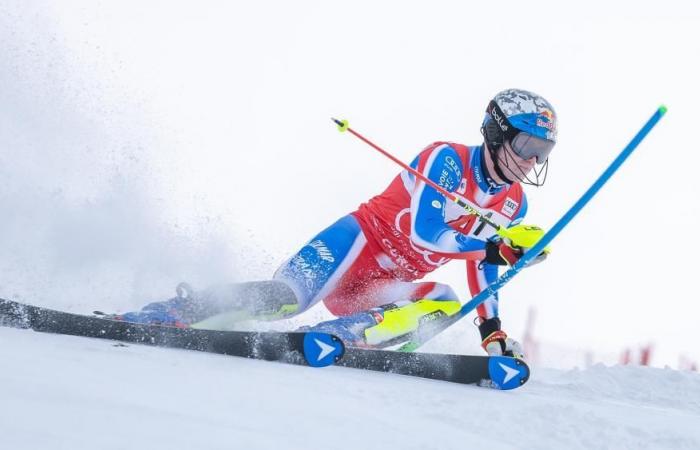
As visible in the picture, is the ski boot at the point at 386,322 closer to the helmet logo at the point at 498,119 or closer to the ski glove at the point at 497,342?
the ski glove at the point at 497,342

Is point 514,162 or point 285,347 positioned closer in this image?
point 285,347

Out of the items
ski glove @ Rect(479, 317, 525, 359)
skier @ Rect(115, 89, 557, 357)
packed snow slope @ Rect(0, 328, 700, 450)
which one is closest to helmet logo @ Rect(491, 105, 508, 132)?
skier @ Rect(115, 89, 557, 357)

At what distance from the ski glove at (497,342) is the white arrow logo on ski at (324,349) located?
4.31 feet

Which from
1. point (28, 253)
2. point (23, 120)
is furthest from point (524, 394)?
point (23, 120)

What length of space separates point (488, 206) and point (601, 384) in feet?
4.23

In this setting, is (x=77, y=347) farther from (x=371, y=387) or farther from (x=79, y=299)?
(x=79, y=299)

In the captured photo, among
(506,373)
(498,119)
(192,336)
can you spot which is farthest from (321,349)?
(498,119)

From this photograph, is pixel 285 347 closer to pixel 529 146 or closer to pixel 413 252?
pixel 413 252

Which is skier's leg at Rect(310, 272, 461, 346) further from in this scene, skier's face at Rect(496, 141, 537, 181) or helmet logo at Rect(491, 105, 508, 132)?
helmet logo at Rect(491, 105, 508, 132)

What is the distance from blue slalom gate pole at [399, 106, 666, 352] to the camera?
11.8ft

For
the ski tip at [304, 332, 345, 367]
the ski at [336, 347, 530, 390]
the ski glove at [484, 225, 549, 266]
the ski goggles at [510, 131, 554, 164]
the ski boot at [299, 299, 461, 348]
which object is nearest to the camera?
the ski tip at [304, 332, 345, 367]

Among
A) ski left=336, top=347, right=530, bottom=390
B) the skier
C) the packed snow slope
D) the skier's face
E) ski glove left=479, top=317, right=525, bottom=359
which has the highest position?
the skier's face

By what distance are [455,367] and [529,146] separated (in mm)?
1316

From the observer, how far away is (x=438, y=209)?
14.0ft
